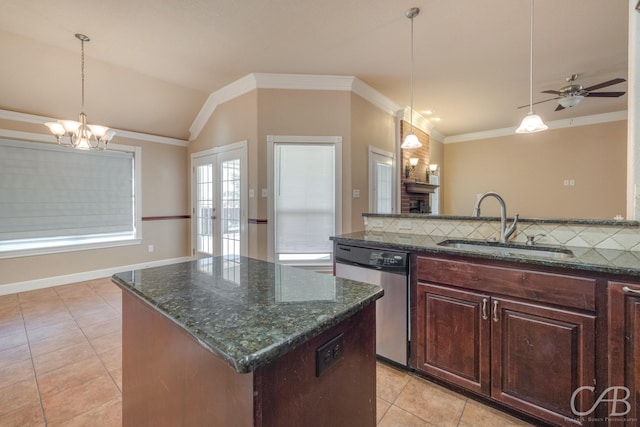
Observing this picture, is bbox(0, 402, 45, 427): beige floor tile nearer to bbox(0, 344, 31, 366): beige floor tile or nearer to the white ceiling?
bbox(0, 344, 31, 366): beige floor tile

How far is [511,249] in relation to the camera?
1.84 m

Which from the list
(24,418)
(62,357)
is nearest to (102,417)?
(24,418)

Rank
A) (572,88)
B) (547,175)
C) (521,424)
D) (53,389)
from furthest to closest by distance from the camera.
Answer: (547,175), (572,88), (53,389), (521,424)

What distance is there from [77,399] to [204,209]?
324 cm

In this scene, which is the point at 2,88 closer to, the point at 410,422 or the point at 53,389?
the point at 53,389

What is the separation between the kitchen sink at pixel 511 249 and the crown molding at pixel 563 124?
548 centimetres

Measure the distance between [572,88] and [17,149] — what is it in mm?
6950

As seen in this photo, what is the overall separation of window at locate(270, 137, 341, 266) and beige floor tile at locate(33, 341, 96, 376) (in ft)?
6.50

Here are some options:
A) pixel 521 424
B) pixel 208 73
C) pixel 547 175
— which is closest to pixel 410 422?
pixel 521 424

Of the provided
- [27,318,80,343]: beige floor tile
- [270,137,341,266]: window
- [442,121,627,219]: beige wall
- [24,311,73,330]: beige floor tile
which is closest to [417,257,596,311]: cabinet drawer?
[270,137,341,266]: window

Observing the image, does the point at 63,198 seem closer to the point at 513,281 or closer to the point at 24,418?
the point at 24,418

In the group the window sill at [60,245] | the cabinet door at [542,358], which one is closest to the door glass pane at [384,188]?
the cabinet door at [542,358]

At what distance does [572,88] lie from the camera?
3.30 metres

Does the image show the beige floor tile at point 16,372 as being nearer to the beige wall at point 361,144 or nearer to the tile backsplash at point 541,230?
the tile backsplash at point 541,230
